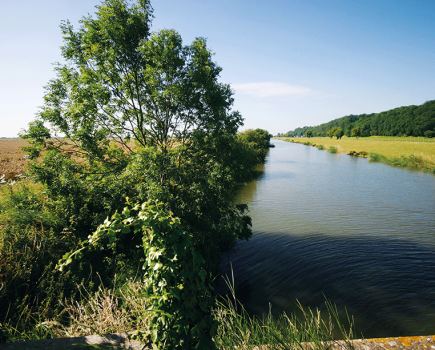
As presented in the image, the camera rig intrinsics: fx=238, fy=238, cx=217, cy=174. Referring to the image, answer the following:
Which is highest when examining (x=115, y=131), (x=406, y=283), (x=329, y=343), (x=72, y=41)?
(x=72, y=41)

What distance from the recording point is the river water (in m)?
7.11

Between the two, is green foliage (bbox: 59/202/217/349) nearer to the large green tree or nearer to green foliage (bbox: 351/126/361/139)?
the large green tree

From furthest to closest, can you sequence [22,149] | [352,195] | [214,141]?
[352,195] → [214,141] → [22,149]

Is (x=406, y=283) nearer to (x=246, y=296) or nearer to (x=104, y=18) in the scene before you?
(x=246, y=296)

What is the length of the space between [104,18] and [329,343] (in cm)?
1117

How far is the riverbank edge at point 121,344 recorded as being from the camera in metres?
2.38

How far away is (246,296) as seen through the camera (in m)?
7.88

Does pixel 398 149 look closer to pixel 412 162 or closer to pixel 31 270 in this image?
pixel 412 162

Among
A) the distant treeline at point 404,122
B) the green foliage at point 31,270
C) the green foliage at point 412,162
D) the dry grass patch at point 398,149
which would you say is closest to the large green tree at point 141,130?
the green foliage at point 31,270

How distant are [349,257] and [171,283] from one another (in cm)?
998

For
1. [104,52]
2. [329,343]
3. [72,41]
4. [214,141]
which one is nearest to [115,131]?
[104,52]

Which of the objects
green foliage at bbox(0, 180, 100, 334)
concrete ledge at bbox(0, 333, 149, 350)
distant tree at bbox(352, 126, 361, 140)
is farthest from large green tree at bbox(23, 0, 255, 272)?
distant tree at bbox(352, 126, 361, 140)

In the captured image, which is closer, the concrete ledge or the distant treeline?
the concrete ledge

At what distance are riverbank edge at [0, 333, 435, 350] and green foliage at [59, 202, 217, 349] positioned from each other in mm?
462
